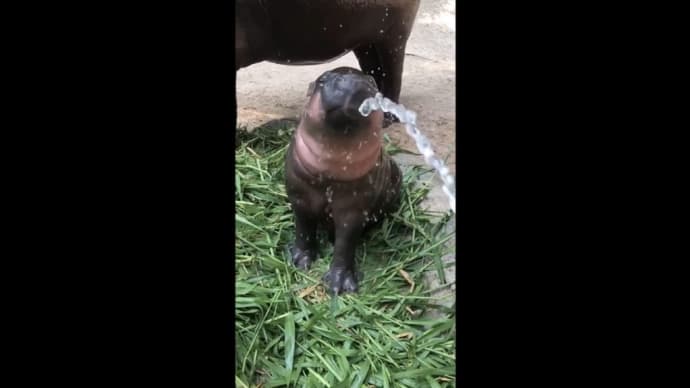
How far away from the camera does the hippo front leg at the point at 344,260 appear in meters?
1.76

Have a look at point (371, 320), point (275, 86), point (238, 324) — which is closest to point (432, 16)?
point (275, 86)

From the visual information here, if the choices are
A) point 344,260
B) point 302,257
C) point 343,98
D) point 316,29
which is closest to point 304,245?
point 302,257

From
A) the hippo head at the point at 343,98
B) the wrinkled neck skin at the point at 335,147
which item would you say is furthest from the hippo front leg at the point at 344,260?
the hippo head at the point at 343,98

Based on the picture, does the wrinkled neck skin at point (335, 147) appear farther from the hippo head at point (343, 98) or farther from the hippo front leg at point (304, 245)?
the hippo front leg at point (304, 245)

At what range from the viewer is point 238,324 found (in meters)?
1.51

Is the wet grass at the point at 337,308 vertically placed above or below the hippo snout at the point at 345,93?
below

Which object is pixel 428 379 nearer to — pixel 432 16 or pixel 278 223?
pixel 278 223

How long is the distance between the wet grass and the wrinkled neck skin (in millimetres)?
304

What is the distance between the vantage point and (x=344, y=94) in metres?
1.49

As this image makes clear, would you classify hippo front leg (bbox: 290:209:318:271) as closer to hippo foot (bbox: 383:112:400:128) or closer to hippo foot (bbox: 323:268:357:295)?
hippo foot (bbox: 323:268:357:295)

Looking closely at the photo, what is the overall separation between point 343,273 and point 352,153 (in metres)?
0.36

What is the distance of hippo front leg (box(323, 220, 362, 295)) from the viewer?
1.76 meters

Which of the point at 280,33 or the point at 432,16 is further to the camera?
the point at 432,16

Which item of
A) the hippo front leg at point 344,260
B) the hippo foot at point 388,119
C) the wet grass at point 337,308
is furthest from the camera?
the hippo foot at point 388,119
